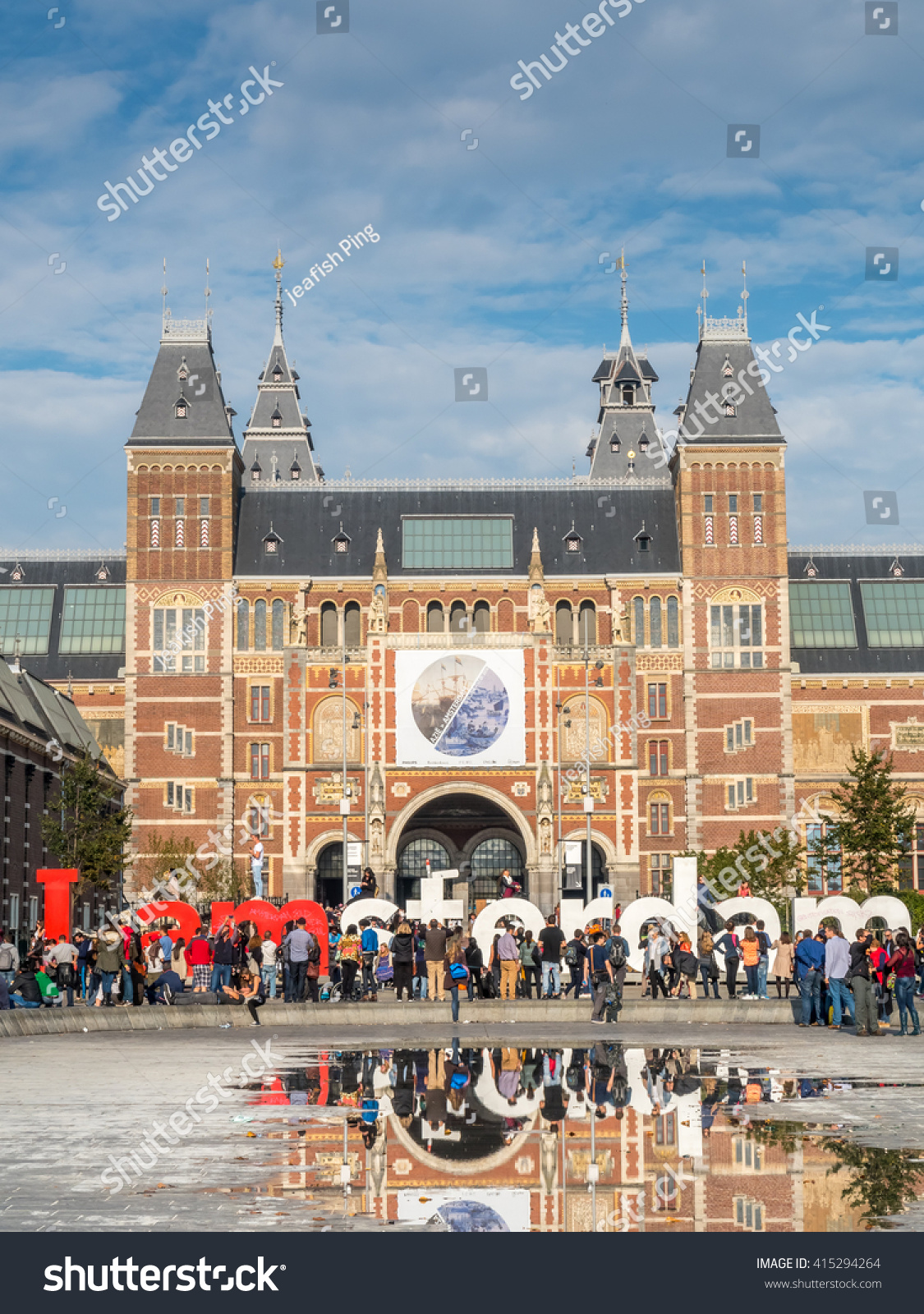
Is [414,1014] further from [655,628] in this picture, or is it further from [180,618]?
[655,628]

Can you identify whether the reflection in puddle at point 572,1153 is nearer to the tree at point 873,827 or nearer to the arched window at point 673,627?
the tree at point 873,827

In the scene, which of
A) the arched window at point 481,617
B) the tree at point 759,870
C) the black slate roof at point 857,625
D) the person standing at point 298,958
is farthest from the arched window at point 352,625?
the person standing at point 298,958

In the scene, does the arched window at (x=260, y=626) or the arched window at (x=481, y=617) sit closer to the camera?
the arched window at (x=260, y=626)

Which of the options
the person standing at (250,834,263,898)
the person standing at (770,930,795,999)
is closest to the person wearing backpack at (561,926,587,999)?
the person standing at (770,930,795,999)

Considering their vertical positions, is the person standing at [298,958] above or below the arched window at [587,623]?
below

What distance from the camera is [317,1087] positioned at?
15.4 meters

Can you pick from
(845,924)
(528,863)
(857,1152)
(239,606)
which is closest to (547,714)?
(528,863)

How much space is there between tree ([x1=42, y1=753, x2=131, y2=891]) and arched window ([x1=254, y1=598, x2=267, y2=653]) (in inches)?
786

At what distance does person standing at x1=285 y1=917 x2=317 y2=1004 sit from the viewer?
2858 centimetres

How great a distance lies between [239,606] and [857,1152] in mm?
61516

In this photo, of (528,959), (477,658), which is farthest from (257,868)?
(528,959)

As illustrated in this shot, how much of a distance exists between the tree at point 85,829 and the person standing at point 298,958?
790 inches
